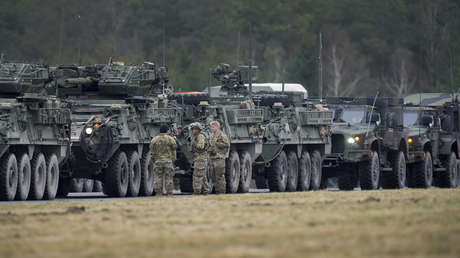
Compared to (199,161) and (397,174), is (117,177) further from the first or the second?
(397,174)

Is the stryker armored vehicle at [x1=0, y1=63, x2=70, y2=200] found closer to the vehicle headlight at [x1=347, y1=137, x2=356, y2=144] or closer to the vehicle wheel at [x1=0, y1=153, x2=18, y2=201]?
the vehicle wheel at [x1=0, y1=153, x2=18, y2=201]

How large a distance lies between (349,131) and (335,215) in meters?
15.6

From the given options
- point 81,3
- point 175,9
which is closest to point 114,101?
Result: point 81,3

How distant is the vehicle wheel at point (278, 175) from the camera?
3219 cm

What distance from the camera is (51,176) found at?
27438 millimetres

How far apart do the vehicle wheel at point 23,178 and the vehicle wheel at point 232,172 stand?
193 inches

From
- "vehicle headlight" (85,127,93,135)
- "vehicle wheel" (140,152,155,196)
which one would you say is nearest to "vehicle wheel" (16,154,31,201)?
"vehicle headlight" (85,127,93,135)

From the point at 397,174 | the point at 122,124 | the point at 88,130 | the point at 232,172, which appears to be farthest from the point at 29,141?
the point at 397,174

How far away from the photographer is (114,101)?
100 ft

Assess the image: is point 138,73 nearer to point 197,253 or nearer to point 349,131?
point 349,131

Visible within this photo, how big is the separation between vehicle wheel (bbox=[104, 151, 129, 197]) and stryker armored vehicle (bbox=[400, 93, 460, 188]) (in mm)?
8520

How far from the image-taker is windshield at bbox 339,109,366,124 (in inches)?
1330

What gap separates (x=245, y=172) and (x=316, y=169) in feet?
12.2

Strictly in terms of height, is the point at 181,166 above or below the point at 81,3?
below
